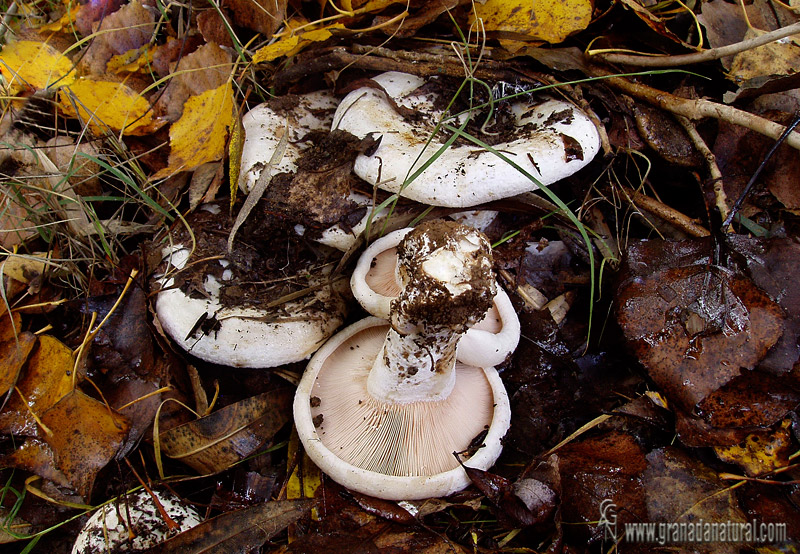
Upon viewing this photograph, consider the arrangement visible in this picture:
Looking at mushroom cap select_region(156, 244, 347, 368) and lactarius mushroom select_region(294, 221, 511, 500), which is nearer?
lactarius mushroom select_region(294, 221, 511, 500)

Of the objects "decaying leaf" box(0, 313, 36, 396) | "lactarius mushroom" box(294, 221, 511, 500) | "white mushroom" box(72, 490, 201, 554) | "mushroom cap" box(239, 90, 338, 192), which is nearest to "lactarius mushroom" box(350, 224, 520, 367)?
"lactarius mushroom" box(294, 221, 511, 500)

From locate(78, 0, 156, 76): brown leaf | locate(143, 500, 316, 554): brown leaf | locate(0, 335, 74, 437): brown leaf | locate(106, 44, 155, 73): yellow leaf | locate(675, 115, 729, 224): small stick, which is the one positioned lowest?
locate(143, 500, 316, 554): brown leaf

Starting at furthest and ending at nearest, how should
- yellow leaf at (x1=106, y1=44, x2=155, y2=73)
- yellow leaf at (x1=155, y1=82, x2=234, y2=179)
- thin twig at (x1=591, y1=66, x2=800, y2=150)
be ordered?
yellow leaf at (x1=106, y1=44, x2=155, y2=73) < yellow leaf at (x1=155, y1=82, x2=234, y2=179) < thin twig at (x1=591, y1=66, x2=800, y2=150)

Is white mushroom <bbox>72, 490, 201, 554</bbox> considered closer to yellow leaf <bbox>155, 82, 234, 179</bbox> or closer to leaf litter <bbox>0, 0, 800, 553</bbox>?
leaf litter <bbox>0, 0, 800, 553</bbox>

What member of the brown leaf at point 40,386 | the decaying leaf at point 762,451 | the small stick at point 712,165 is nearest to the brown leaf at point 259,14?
the brown leaf at point 40,386

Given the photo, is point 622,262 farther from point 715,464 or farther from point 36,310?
point 36,310

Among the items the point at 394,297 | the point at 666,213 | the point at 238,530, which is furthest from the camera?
the point at 666,213

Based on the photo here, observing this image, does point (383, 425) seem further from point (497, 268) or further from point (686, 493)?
point (686, 493)

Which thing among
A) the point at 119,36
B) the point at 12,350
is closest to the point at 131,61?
the point at 119,36
